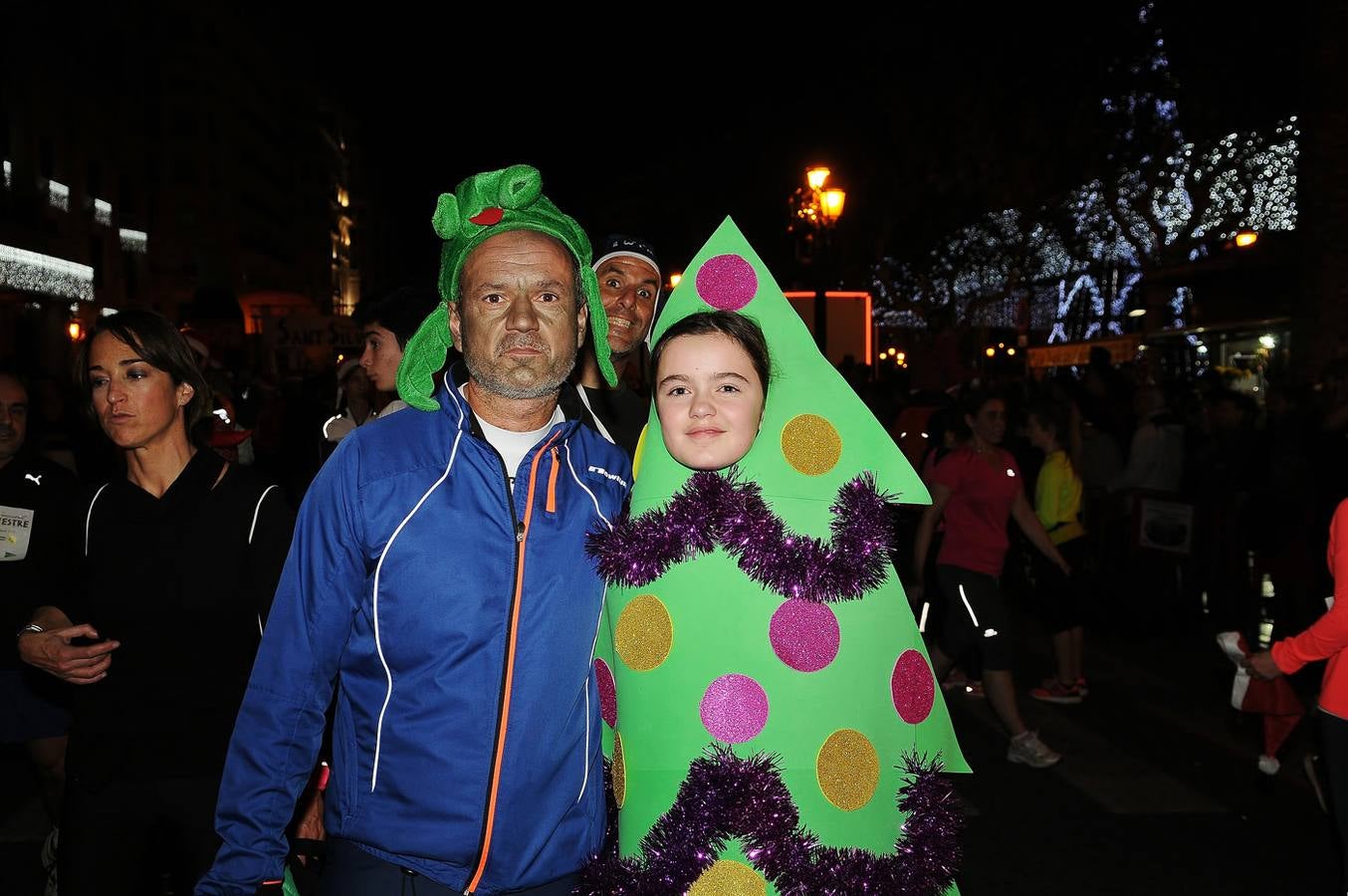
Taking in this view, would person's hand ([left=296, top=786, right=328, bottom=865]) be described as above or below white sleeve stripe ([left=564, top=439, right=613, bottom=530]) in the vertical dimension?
below

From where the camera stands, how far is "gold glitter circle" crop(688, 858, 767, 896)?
258 cm

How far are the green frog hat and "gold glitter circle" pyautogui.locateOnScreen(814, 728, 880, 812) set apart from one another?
1.16 metres

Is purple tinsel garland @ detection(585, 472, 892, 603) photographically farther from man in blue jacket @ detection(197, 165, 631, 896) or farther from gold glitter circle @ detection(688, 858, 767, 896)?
gold glitter circle @ detection(688, 858, 767, 896)

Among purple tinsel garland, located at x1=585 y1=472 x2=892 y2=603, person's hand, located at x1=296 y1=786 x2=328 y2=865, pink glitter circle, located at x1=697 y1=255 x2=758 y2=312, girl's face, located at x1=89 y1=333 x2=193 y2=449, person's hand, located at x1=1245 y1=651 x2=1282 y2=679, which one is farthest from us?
person's hand, located at x1=1245 y1=651 x2=1282 y2=679

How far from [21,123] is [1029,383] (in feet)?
80.8

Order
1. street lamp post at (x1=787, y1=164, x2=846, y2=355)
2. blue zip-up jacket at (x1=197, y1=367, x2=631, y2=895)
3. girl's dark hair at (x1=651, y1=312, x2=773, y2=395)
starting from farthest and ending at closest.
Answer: street lamp post at (x1=787, y1=164, x2=846, y2=355)
girl's dark hair at (x1=651, y1=312, x2=773, y2=395)
blue zip-up jacket at (x1=197, y1=367, x2=631, y2=895)

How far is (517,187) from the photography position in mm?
2729

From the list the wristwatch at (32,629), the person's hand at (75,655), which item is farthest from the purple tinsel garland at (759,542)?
the wristwatch at (32,629)

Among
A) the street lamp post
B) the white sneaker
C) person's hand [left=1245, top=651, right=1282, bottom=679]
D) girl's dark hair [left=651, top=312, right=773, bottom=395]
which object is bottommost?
the white sneaker

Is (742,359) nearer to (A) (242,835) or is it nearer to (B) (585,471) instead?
(B) (585,471)

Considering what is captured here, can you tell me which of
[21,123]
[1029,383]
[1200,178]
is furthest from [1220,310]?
[21,123]

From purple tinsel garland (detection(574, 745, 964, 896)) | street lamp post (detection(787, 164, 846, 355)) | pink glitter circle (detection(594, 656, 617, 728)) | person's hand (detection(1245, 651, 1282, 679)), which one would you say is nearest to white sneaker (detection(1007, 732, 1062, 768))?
person's hand (detection(1245, 651, 1282, 679))

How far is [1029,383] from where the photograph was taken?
62.2 ft

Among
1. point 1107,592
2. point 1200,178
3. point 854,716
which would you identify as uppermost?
point 1200,178
